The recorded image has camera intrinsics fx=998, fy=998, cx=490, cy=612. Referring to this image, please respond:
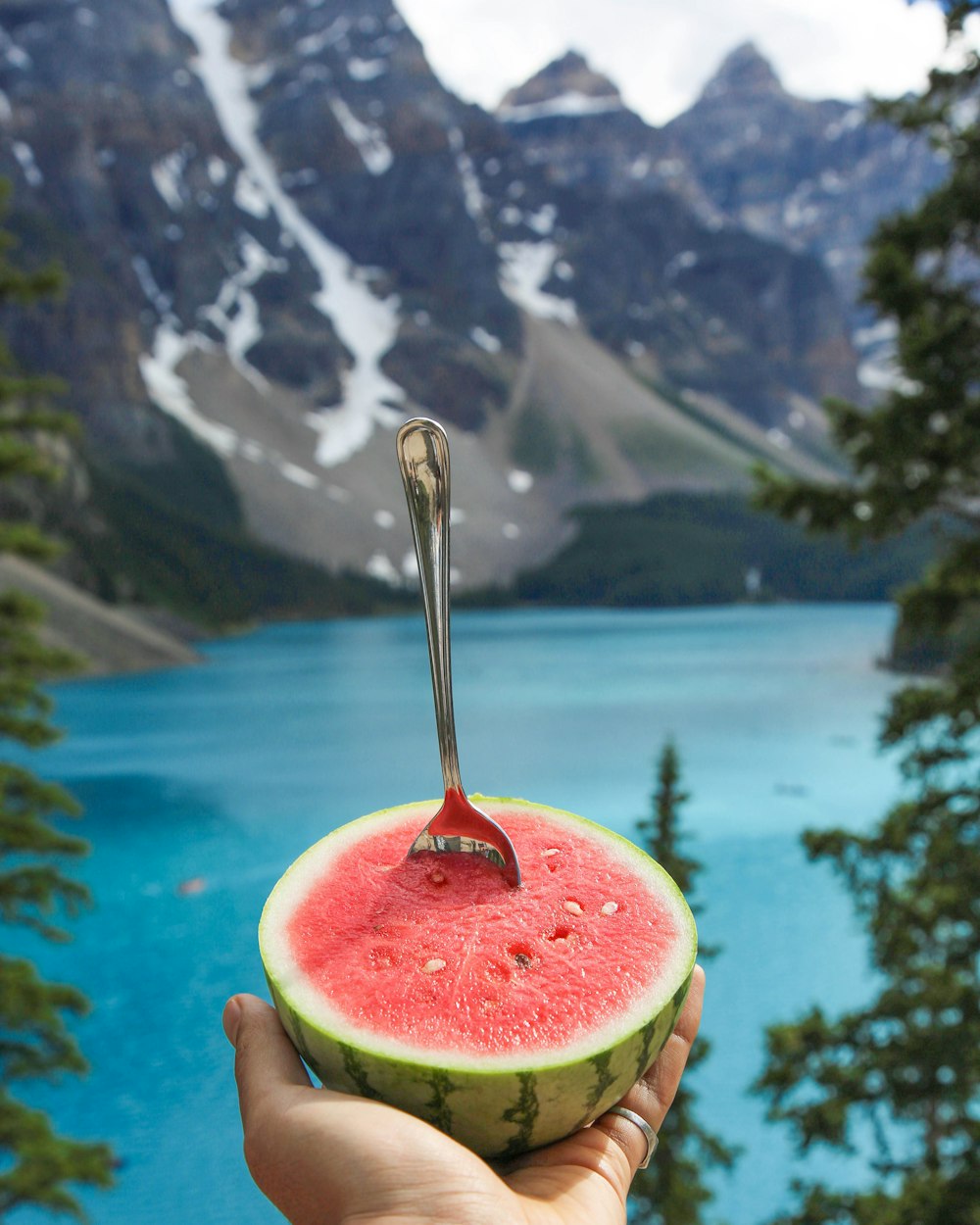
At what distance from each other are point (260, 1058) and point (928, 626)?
21.8 ft

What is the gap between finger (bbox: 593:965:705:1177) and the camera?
199 cm

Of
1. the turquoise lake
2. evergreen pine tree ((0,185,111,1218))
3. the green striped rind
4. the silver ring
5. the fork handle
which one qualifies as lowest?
the turquoise lake

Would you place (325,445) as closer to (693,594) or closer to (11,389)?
(693,594)

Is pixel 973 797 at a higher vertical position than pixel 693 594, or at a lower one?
higher

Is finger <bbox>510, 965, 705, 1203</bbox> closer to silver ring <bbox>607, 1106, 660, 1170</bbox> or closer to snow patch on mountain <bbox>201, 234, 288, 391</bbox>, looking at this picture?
silver ring <bbox>607, 1106, 660, 1170</bbox>

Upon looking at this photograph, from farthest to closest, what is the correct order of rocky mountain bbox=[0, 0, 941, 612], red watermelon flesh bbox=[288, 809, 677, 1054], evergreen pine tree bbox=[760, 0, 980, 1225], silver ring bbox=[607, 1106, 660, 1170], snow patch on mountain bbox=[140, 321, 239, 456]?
snow patch on mountain bbox=[140, 321, 239, 456] < rocky mountain bbox=[0, 0, 941, 612] < evergreen pine tree bbox=[760, 0, 980, 1225] < silver ring bbox=[607, 1106, 660, 1170] < red watermelon flesh bbox=[288, 809, 677, 1054]

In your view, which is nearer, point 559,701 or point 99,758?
point 99,758

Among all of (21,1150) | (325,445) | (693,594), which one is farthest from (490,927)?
(325,445)

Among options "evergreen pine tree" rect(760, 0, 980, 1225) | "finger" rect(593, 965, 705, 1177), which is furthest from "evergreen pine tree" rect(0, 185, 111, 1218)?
"finger" rect(593, 965, 705, 1177)

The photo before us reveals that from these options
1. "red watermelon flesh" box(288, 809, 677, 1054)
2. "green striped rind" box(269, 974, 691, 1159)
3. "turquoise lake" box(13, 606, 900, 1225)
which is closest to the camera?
"green striped rind" box(269, 974, 691, 1159)

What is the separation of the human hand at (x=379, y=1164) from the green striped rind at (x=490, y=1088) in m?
0.05

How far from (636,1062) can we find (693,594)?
128 m

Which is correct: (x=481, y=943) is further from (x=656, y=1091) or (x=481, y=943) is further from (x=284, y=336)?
(x=284, y=336)

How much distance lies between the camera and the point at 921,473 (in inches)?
281
